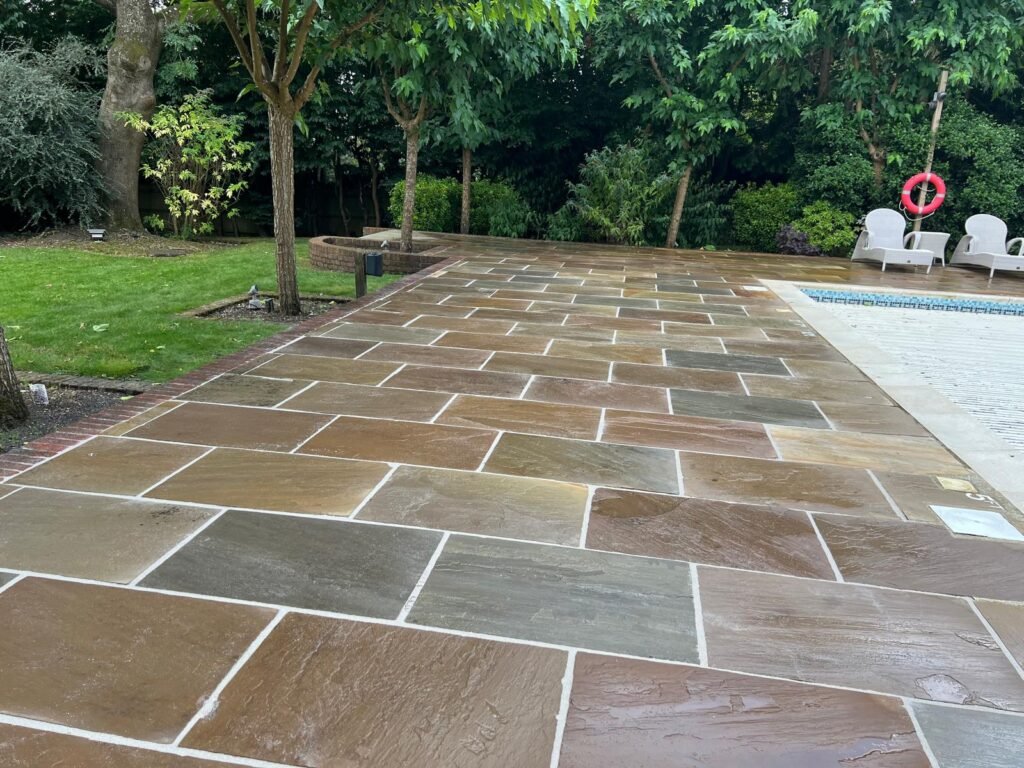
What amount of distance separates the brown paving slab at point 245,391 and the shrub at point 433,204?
780cm

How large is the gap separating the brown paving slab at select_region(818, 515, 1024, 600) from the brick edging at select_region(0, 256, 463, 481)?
277 centimetres

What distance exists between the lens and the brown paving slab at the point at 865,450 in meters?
2.99

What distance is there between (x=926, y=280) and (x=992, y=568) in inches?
280

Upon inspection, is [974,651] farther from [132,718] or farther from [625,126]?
[625,126]

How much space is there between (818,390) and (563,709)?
2.96 metres

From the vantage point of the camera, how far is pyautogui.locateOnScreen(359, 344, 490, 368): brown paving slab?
14.0ft

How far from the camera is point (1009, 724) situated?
5.19 ft

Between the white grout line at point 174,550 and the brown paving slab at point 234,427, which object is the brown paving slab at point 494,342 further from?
the white grout line at point 174,550

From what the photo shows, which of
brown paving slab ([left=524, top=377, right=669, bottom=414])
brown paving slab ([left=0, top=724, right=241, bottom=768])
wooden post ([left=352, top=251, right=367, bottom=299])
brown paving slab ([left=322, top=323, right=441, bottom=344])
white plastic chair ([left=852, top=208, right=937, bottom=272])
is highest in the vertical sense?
white plastic chair ([left=852, top=208, right=937, bottom=272])

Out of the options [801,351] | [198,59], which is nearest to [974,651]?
[801,351]

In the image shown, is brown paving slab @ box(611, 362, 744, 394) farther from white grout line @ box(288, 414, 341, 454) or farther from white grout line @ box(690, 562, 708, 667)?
white grout line @ box(690, 562, 708, 667)

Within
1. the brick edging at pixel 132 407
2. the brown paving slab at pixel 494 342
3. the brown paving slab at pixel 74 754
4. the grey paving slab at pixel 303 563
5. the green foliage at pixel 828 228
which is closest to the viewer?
the brown paving slab at pixel 74 754

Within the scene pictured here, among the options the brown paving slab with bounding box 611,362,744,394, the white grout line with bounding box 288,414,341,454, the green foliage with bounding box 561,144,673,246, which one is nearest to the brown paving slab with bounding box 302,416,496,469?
the white grout line with bounding box 288,414,341,454

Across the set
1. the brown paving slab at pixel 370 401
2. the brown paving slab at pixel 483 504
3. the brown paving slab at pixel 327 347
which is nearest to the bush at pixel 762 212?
the brown paving slab at pixel 327 347
